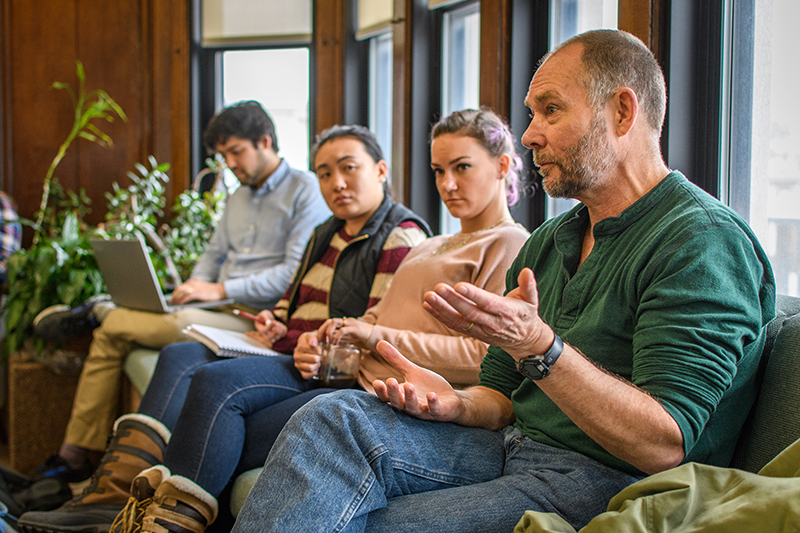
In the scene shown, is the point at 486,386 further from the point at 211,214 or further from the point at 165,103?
the point at 165,103

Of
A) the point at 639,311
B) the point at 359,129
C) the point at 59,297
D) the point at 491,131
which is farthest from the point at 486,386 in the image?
the point at 59,297

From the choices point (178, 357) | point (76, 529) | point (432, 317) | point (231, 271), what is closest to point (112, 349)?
point (231, 271)

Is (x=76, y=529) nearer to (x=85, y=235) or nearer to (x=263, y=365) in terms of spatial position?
(x=263, y=365)

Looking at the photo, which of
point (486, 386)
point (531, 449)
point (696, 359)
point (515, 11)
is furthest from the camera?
point (515, 11)

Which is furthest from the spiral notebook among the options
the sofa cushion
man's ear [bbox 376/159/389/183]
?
the sofa cushion

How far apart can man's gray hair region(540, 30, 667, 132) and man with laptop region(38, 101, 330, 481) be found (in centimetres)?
153

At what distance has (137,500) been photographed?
1.34 meters

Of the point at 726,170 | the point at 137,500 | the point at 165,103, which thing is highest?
the point at 165,103

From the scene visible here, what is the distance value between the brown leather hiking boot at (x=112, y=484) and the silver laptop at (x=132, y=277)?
0.56 metres

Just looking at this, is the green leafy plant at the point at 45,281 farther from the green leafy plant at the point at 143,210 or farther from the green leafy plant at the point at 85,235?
the green leafy plant at the point at 143,210

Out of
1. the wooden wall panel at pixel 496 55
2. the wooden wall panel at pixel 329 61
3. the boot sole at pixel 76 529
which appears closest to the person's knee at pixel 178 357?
the boot sole at pixel 76 529

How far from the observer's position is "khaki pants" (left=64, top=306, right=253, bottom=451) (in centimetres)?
228

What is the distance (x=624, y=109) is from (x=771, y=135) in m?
0.64

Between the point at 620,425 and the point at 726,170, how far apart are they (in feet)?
3.21
